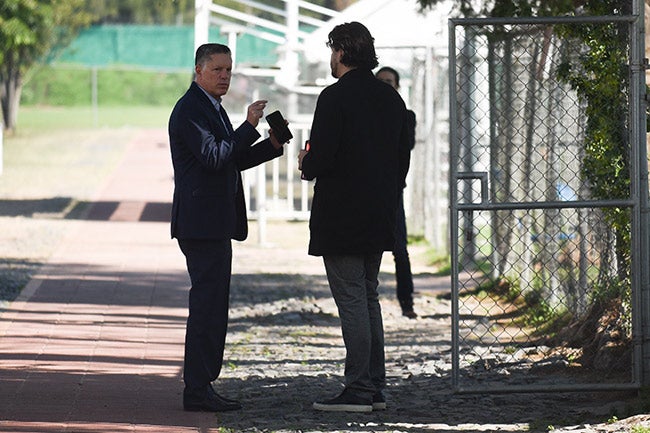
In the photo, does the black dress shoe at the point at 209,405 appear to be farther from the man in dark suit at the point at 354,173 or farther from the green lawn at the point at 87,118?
the green lawn at the point at 87,118

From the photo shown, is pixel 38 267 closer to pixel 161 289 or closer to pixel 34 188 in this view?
pixel 161 289

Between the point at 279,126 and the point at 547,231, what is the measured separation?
470 centimetres

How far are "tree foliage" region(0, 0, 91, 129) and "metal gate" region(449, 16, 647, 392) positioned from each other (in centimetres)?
1982

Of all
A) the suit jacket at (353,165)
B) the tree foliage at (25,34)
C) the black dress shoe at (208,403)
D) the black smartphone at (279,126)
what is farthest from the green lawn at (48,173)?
the suit jacket at (353,165)

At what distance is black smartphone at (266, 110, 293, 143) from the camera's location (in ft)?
23.0

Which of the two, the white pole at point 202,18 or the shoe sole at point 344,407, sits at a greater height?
the white pole at point 202,18

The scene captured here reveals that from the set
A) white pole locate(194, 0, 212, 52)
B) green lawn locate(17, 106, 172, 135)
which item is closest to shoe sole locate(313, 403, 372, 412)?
white pole locate(194, 0, 212, 52)

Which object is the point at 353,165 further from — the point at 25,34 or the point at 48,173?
the point at 25,34

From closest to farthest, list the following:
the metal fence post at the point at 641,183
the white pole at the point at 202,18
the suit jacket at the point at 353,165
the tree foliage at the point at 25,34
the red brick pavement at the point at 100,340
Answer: the suit jacket at the point at 353,165 < the red brick pavement at the point at 100,340 < the metal fence post at the point at 641,183 < the white pole at the point at 202,18 < the tree foliage at the point at 25,34

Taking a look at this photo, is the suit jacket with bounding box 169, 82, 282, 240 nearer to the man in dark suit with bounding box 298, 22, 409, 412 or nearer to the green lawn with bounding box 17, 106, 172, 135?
the man in dark suit with bounding box 298, 22, 409, 412

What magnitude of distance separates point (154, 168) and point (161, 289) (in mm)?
16809

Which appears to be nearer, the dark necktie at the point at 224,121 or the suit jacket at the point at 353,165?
the suit jacket at the point at 353,165

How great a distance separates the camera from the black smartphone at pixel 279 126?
6996 millimetres

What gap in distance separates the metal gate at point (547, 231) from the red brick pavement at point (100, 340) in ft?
5.91
